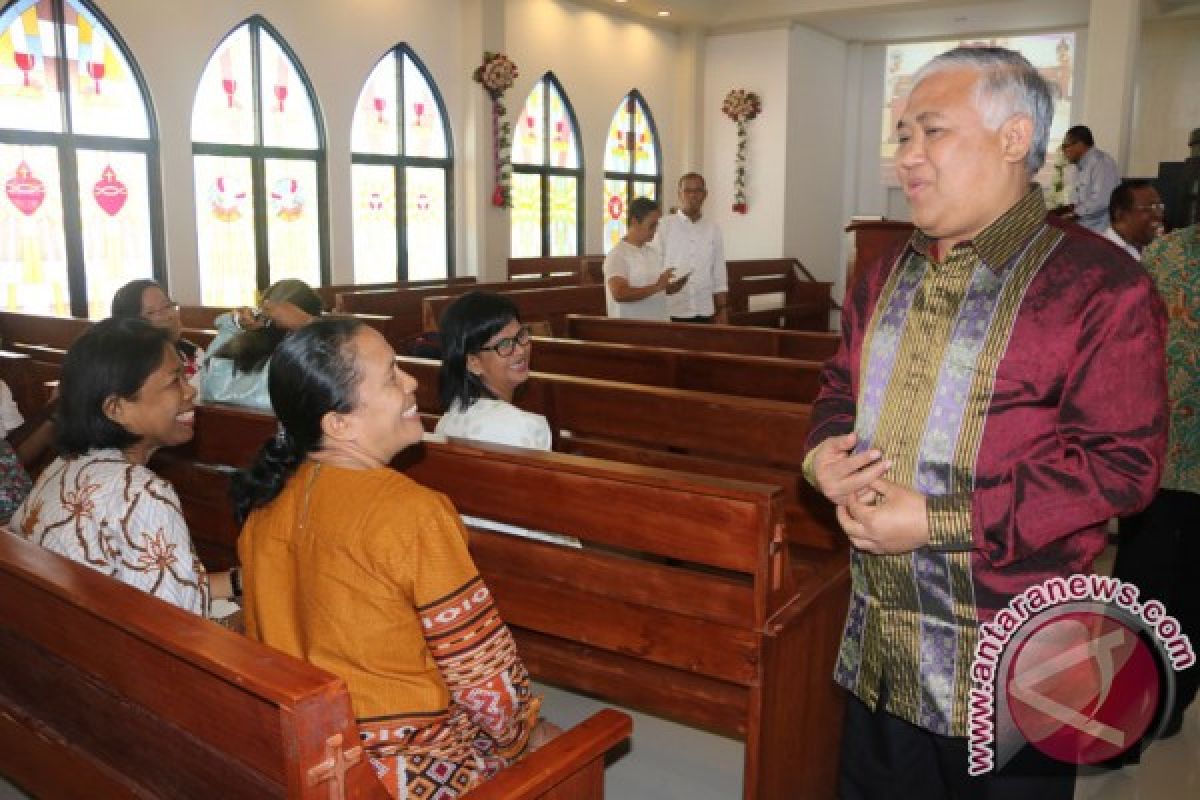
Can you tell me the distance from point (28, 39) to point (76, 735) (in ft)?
22.1

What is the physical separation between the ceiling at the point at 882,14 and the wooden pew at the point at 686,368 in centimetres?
774

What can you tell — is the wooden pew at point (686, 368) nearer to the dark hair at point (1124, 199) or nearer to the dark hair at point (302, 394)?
the dark hair at point (1124, 199)

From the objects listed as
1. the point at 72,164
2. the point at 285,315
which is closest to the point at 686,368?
the point at 285,315

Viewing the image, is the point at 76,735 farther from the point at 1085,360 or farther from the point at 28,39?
the point at 28,39

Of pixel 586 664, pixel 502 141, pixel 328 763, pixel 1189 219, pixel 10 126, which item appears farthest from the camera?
pixel 502 141

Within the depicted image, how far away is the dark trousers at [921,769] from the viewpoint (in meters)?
1.32

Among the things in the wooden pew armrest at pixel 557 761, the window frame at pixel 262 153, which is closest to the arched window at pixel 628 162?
the window frame at pixel 262 153

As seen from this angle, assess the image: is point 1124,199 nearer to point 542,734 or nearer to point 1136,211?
point 1136,211

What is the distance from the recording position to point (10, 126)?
21.8 ft

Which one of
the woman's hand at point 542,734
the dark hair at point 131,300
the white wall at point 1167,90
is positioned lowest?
the woman's hand at point 542,734

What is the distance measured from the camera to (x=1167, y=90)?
11844 mm

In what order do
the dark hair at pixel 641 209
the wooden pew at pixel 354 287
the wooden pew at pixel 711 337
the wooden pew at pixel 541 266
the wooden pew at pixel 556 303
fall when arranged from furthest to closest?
the wooden pew at pixel 541 266 < the wooden pew at pixel 354 287 < the wooden pew at pixel 556 303 < the dark hair at pixel 641 209 < the wooden pew at pixel 711 337

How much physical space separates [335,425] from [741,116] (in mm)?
11289

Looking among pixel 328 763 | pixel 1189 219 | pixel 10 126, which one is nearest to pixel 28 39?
pixel 10 126
